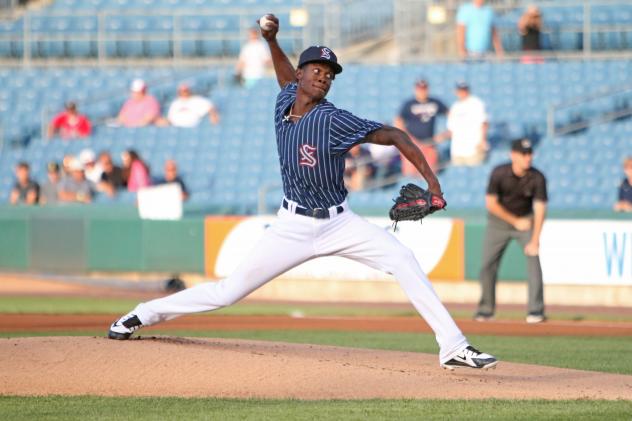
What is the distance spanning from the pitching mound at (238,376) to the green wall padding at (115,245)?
1017 cm

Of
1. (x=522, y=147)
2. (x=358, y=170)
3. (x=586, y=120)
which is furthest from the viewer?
(x=586, y=120)

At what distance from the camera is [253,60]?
888 inches

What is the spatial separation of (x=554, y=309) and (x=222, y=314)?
4234mm

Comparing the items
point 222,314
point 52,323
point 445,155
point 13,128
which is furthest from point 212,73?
point 52,323

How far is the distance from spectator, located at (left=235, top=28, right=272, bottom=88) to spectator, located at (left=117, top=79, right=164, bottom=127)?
1614mm

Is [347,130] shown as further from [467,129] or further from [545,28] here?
[545,28]

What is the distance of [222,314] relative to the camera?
15.7 m

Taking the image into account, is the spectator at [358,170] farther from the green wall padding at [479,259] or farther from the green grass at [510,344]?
the green grass at [510,344]

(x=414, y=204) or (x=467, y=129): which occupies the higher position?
(x=467, y=129)

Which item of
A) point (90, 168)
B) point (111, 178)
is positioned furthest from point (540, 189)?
point (90, 168)

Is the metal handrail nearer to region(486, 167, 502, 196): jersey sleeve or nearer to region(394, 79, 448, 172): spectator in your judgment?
region(394, 79, 448, 172): spectator

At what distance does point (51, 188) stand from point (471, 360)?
44.4 ft

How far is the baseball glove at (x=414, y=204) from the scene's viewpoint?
7.62 meters

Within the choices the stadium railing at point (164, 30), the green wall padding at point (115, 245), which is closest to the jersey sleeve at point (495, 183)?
the green wall padding at point (115, 245)
